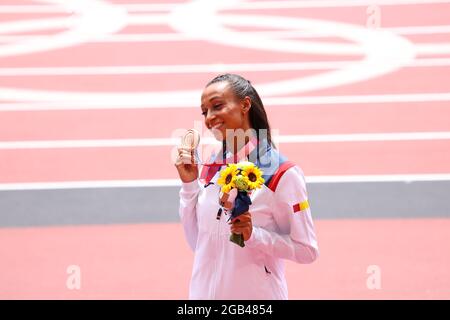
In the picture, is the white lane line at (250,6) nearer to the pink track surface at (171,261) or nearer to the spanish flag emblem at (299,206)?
the pink track surface at (171,261)

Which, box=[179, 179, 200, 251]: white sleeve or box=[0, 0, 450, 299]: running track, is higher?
box=[0, 0, 450, 299]: running track

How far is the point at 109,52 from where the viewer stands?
7.11 metres

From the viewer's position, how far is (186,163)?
7.99ft

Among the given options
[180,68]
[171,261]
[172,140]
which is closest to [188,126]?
[172,140]

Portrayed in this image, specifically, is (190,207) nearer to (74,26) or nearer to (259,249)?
(259,249)

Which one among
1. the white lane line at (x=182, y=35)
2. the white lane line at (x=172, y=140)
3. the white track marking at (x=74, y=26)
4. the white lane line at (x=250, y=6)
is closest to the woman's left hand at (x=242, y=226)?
the white lane line at (x=172, y=140)

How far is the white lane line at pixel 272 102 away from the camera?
6.74 m

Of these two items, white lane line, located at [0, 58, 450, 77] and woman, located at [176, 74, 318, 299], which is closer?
woman, located at [176, 74, 318, 299]

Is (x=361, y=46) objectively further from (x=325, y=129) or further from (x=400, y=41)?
(x=325, y=129)

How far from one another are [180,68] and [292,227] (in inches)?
192

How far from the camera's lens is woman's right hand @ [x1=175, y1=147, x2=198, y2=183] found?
243 cm

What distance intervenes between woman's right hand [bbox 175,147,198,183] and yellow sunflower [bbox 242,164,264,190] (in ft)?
0.76

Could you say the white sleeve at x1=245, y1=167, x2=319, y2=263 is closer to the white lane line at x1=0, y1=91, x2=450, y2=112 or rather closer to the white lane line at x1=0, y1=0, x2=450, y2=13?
the white lane line at x1=0, y1=91, x2=450, y2=112

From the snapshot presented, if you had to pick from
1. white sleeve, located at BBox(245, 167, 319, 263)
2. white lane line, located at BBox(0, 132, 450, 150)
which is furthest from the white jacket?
white lane line, located at BBox(0, 132, 450, 150)
